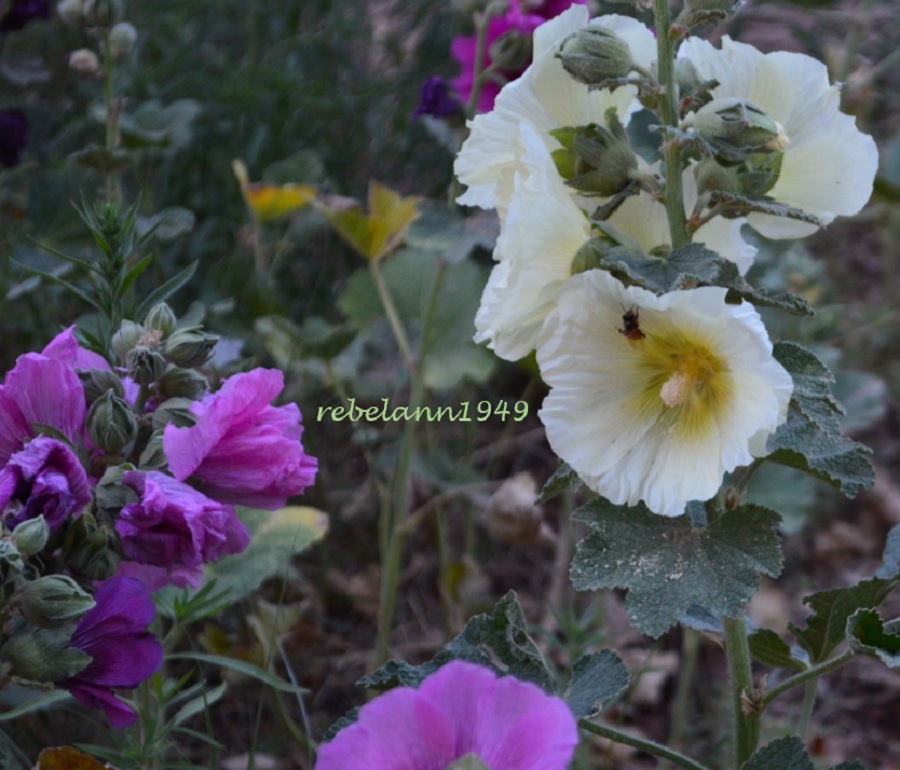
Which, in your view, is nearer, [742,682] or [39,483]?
[39,483]

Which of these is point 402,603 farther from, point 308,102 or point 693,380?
point 693,380

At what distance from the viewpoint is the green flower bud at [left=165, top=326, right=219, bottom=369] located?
0.82 metres

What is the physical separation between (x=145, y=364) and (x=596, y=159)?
323 millimetres

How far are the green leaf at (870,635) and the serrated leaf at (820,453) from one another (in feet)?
0.27

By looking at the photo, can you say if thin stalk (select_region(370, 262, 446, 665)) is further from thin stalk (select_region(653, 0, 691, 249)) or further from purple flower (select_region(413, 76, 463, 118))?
thin stalk (select_region(653, 0, 691, 249))

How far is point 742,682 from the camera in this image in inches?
33.1

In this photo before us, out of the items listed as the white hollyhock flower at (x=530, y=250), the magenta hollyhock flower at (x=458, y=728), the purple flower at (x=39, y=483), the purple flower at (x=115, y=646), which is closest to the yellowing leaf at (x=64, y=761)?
the purple flower at (x=115, y=646)

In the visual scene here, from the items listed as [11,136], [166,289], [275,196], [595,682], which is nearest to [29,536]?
[166,289]

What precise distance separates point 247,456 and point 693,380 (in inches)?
11.8

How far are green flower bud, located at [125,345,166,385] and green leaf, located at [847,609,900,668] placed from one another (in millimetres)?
472

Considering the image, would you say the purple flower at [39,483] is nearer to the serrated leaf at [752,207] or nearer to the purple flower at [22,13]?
the serrated leaf at [752,207]

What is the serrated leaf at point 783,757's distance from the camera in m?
0.77

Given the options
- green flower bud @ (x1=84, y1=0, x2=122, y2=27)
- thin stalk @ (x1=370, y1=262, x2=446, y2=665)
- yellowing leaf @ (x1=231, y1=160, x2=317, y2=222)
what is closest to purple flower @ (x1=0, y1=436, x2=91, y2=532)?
thin stalk @ (x1=370, y1=262, x2=446, y2=665)

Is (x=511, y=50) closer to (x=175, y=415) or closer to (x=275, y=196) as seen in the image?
(x=275, y=196)
